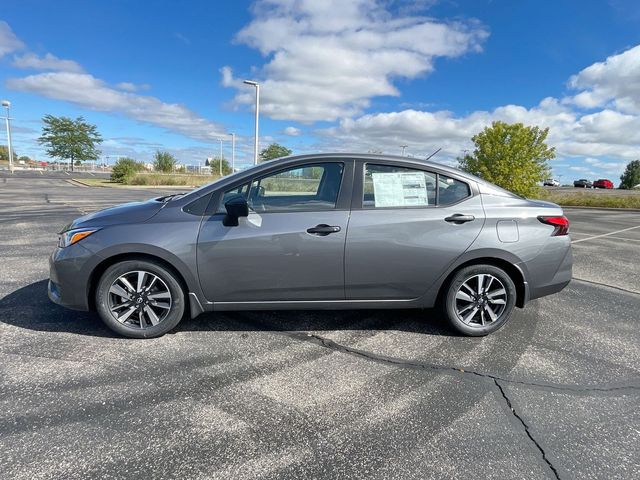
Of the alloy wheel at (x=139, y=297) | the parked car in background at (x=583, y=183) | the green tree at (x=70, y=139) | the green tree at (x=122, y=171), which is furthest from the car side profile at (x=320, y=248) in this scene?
the parked car in background at (x=583, y=183)

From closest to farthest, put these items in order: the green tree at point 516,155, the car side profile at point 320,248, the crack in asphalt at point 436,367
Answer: the crack in asphalt at point 436,367
the car side profile at point 320,248
the green tree at point 516,155

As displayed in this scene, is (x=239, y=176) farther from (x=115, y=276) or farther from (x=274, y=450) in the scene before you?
(x=274, y=450)

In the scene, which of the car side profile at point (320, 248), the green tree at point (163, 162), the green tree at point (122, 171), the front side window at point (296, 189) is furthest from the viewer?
the green tree at point (163, 162)

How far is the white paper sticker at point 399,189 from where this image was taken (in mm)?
3438

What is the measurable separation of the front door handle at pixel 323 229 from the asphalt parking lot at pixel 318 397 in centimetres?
97

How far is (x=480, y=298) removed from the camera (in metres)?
3.56

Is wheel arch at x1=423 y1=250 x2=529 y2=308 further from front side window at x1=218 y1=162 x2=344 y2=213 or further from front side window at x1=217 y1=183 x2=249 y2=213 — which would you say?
front side window at x1=217 y1=183 x2=249 y2=213

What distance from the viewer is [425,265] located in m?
3.40

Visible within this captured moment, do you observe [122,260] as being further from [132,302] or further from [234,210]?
[234,210]

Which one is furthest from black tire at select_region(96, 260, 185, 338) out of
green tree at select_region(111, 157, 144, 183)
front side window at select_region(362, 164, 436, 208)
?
green tree at select_region(111, 157, 144, 183)

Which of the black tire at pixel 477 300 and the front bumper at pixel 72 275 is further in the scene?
the black tire at pixel 477 300

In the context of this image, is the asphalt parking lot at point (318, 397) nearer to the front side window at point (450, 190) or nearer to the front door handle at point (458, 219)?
the front door handle at point (458, 219)

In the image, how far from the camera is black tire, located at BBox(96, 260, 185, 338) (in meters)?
3.24

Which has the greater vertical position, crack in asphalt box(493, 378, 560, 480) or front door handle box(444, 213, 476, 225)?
front door handle box(444, 213, 476, 225)
